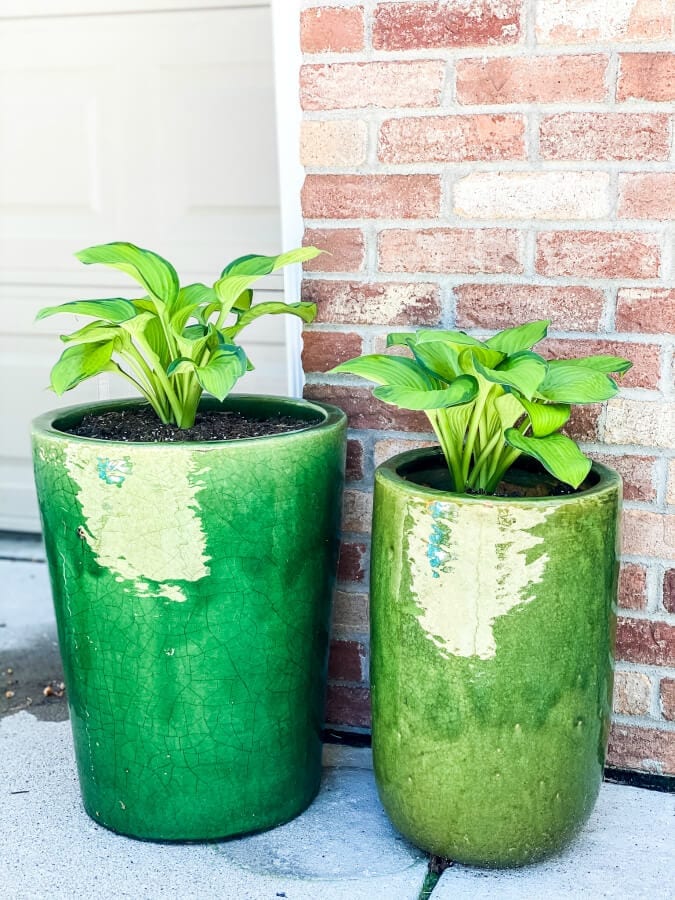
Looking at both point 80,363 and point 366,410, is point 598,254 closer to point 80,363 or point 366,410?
point 366,410

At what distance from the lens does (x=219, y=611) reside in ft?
5.09

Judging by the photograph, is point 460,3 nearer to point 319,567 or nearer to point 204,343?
point 204,343

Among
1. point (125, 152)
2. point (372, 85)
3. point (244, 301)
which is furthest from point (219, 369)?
point (125, 152)

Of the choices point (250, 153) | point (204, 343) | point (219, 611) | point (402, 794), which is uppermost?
point (250, 153)

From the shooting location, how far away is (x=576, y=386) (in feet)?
4.85

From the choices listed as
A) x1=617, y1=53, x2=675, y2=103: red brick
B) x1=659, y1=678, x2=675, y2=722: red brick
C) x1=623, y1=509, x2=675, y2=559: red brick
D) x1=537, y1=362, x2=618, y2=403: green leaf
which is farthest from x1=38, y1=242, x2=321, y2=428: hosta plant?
x1=659, y1=678, x2=675, y2=722: red brick

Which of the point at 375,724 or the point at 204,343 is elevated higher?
the point at 204,343

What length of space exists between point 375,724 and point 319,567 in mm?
264

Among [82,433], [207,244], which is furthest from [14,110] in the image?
[82,433]

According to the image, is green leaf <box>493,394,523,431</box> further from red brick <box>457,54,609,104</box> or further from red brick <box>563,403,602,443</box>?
red brick <box>457,54,609,104</box>

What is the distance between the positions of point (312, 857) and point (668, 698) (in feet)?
2.25

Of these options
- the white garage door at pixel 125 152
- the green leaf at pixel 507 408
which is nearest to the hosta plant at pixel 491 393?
the green leaf at pixel 507 408

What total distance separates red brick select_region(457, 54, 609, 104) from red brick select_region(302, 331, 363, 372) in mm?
458

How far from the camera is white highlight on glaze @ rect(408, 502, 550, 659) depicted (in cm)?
144
